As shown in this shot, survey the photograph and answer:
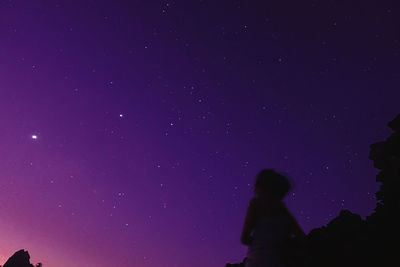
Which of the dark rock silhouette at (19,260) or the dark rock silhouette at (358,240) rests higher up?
the dark rock silhouette at (19,260)

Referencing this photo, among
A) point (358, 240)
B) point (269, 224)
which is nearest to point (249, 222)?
point (269, 224)

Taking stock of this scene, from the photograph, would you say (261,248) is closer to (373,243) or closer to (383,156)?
(373,243)

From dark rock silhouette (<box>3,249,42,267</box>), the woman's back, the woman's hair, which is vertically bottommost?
the woman's back

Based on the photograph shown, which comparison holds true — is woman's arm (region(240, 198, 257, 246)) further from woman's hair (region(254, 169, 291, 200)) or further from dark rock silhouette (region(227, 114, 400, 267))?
dark rock silhouette (region(227, 114, 400, 267))

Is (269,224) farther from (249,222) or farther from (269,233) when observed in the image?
(249,222)

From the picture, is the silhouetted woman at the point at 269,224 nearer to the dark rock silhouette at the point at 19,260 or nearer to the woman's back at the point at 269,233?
the woman's back at the point at 269,233

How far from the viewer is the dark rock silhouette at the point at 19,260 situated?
87.8m

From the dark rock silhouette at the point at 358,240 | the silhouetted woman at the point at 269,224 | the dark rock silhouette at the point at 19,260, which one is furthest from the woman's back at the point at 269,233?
the dark rock silhouette at the point at 19,260

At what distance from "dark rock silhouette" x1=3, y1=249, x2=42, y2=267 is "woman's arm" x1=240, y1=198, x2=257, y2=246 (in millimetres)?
102460

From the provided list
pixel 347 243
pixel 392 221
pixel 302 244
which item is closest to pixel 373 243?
pixel 347 243

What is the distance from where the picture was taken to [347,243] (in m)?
9.49

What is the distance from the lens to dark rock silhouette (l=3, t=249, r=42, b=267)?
8784 centimetres

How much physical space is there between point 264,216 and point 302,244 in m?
0.41

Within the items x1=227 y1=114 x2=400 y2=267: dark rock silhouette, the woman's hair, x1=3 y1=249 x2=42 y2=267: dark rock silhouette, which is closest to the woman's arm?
the woman's hair
